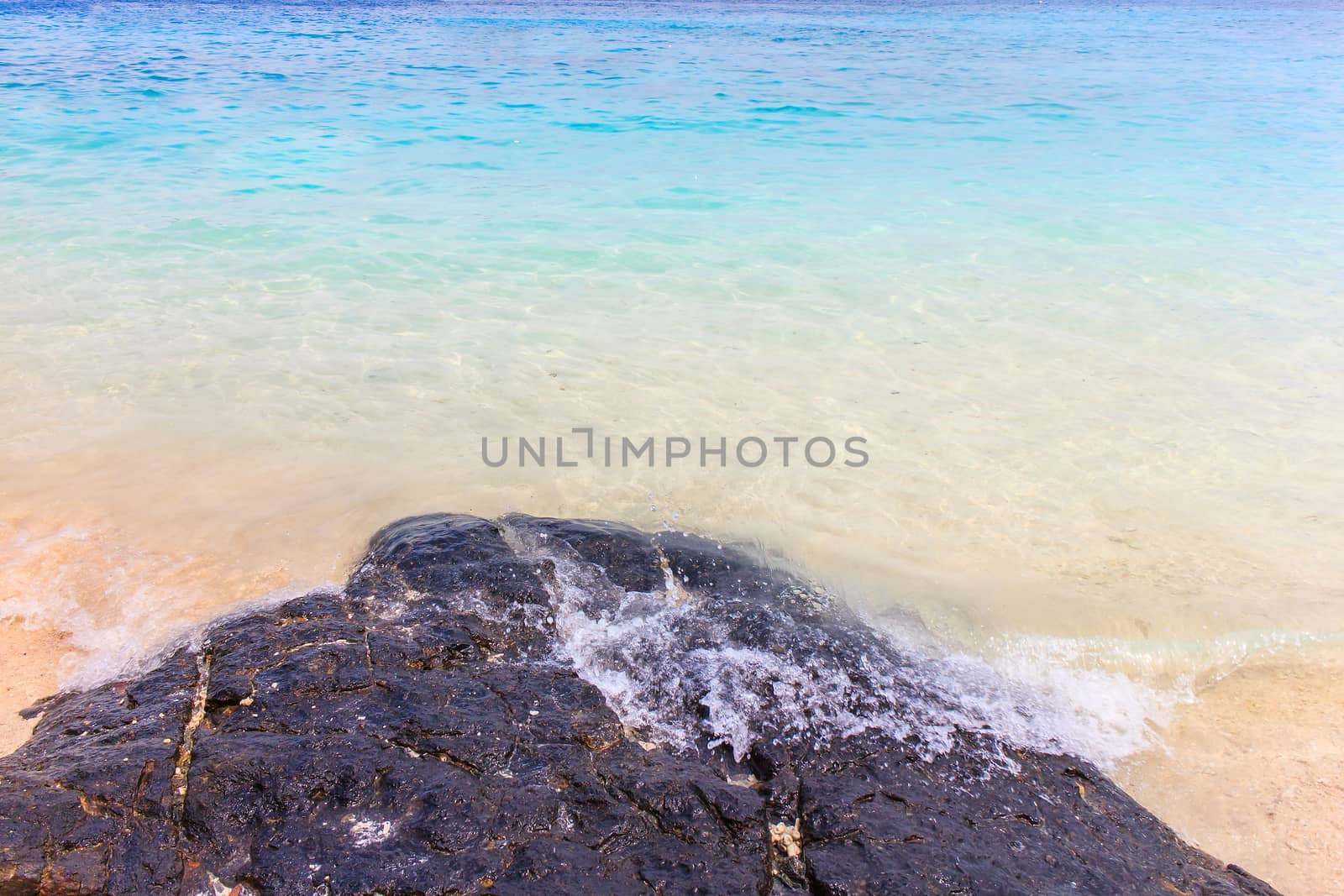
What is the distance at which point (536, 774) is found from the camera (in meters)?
2.33

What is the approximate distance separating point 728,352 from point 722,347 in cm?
10

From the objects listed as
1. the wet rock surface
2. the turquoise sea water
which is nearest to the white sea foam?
the wet rock surface

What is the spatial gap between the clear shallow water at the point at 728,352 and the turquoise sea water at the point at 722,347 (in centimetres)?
3

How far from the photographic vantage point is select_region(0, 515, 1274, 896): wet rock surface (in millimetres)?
2061

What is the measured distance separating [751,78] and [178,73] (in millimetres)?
11914

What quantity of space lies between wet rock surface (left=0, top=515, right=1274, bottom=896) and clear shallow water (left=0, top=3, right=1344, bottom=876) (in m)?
Result: 0.72

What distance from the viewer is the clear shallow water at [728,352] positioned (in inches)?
151

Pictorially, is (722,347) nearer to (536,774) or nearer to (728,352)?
(728,352)

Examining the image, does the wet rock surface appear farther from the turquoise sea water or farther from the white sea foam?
the turquoise sea water

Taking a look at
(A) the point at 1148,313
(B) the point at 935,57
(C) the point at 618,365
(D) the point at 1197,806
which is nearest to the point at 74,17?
(B) the point at 935,57

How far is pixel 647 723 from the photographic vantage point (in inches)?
107

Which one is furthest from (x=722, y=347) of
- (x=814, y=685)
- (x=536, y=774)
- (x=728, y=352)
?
(x=536, y=774)

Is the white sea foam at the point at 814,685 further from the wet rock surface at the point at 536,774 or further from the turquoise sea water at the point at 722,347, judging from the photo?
the turquoise sea water at the point at 722,347

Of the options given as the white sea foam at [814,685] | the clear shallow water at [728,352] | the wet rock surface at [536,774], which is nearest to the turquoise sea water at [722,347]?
the clear shallow water at [728,352]
